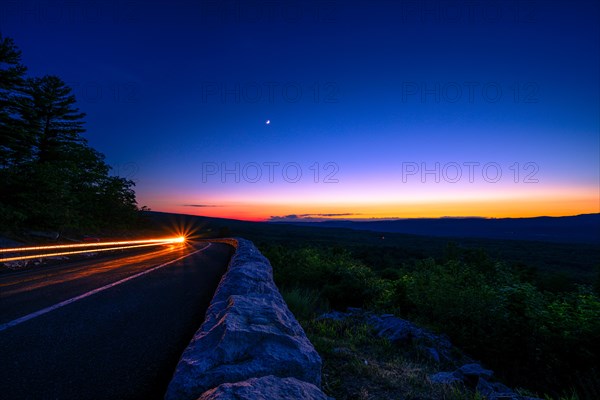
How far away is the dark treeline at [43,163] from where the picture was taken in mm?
18203

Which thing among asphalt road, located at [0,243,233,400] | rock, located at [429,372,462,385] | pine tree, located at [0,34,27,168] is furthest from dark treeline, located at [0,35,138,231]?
rock, located at [429,372,462,385]

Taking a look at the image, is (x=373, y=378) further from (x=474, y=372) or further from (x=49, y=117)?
(x=49, y=117)

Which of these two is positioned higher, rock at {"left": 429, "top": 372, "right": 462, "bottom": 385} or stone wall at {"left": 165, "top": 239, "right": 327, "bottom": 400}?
stone wall at {"left": 165, "top": 239, "right": 327, "bottom": 400}

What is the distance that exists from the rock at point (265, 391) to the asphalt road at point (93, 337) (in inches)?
37.4

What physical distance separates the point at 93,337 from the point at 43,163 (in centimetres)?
2262

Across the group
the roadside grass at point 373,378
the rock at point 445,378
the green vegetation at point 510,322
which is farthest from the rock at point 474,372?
the green vegetation at point 510,322

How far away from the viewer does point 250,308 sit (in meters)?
3.36

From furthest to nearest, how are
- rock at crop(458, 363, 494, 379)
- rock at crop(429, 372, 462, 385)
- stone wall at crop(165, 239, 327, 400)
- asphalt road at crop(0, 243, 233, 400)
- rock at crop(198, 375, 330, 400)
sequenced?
1. rock at crop(458, 363, 494, 379)
2. rock at crop(429, 372, 462, 385)
3. asphalt road at crop(0, 243, 233, 400)
4. stone wall at crop(165, 239, 327, 400)
5. rock at crop(198, 375, 330, 400)

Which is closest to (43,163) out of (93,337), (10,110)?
(10,110)

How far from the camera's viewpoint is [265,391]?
1.85 meters

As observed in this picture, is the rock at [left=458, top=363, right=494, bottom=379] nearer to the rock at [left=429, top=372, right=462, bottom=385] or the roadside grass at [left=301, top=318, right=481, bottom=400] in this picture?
the rock at [left=429, top=372, right=462, bottom=385]

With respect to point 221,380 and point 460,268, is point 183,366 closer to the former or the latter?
point 221,380

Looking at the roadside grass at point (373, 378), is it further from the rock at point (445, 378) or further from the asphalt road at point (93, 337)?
the asphalt road at point (93, 337)

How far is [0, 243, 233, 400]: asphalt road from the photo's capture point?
96.2 inches
